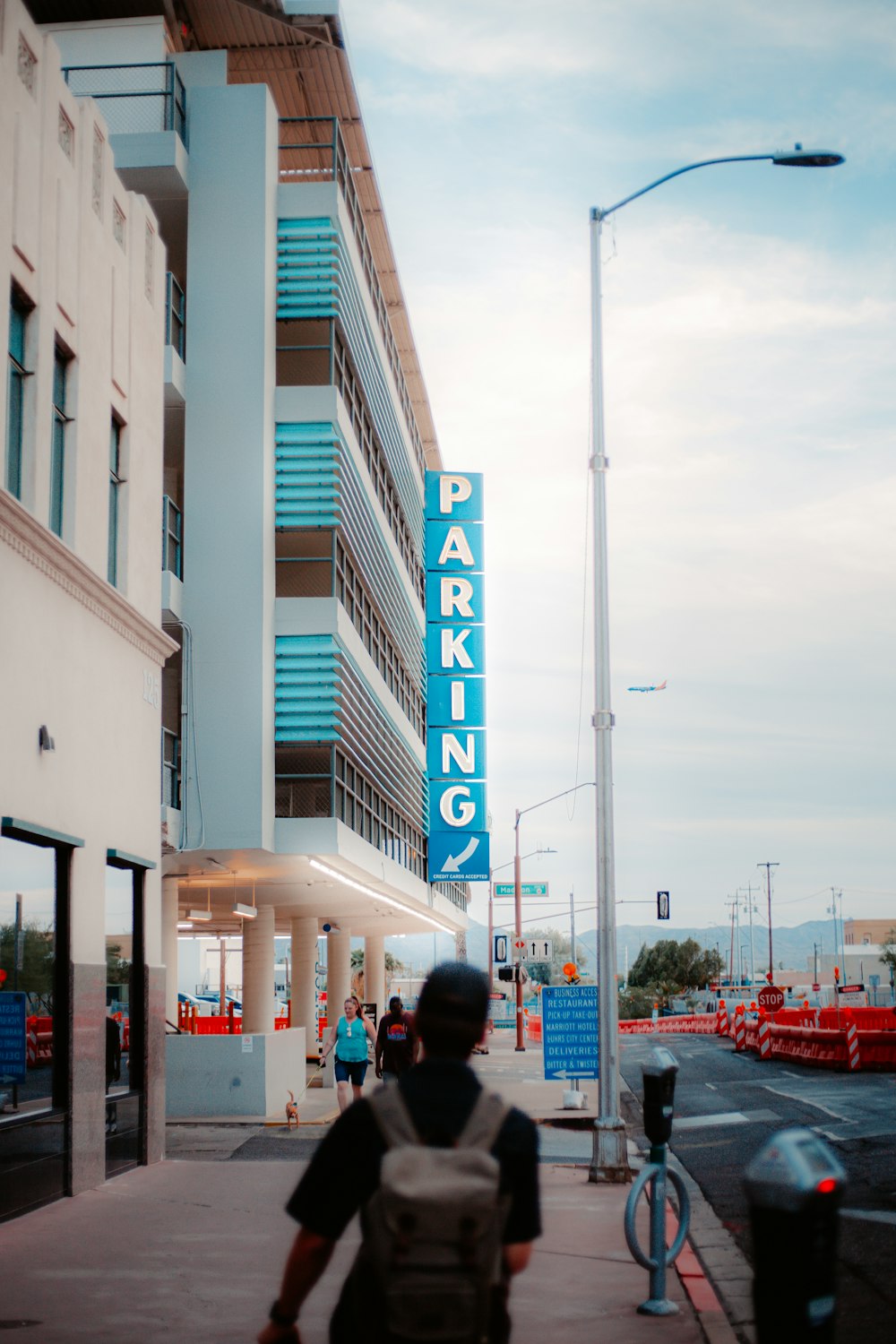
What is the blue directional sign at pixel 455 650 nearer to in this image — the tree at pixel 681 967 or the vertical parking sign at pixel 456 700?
the vertical parking sign at pixel 456 700

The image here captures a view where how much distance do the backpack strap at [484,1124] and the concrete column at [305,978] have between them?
32.0 m

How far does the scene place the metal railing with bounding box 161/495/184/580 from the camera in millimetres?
21859

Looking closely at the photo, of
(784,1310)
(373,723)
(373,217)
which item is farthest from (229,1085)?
(784,1310)

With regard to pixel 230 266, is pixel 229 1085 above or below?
below

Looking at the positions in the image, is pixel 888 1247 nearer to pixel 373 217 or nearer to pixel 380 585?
pixel 380 585

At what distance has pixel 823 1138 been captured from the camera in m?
17.6

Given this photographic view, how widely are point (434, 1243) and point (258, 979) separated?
24.5m

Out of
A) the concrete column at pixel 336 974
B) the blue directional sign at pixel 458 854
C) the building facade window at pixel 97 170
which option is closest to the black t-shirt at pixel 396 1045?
the building facade window at pixel 97 170

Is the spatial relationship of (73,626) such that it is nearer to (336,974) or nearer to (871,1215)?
(871,1215)

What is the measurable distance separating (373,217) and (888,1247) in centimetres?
2415

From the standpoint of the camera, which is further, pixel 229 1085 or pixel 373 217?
pixel 373 217

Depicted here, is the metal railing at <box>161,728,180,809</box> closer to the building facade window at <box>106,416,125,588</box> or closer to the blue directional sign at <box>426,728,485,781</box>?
the building facade window at <box>106,416,125,588</box>

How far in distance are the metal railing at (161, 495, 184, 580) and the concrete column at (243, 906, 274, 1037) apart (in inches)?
338

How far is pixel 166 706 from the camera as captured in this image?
2355 cm
